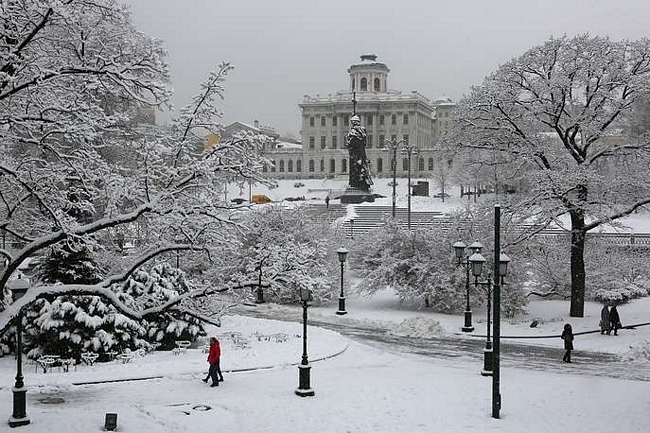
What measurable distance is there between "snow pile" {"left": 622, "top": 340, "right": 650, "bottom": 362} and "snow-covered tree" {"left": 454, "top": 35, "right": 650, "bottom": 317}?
5535 mm

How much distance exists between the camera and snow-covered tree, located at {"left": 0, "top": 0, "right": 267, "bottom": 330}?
1007cm

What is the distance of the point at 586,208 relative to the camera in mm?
26422

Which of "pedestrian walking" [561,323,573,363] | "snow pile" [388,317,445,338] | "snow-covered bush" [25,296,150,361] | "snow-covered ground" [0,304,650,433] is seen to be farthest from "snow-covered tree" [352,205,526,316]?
"snow-covered bush" [25,296,150,361]

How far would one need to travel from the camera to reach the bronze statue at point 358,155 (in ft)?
234

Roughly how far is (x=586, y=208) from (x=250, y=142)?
18786 millimetres

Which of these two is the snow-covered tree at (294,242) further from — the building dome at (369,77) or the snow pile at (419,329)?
the building dome at (369,77)

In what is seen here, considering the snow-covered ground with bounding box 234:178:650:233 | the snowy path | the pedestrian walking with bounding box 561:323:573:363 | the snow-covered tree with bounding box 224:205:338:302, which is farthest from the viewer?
the snow-covered ground with bounding box 234:178:650:233

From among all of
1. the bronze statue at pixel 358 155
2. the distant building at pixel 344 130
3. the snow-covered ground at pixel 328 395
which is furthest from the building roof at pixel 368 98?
the snow-covered ground at pixel 328 395

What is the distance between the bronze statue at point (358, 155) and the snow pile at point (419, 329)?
43984 millimetres

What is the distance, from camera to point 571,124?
90.5ft

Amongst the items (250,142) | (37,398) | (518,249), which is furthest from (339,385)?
(518,249)

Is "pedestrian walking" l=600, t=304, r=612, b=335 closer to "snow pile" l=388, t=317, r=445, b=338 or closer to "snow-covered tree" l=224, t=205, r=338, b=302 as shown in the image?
"snow pile" l=388, t=317, r=445, b=338

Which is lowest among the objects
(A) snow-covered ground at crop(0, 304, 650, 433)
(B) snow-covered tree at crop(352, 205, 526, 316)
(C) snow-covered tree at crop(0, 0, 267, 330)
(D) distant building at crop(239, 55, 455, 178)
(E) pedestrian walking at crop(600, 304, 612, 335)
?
(A) snow-covered ground at crop(0, 304, 650, 433)

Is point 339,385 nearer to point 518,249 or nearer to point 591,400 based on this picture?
point 591,400
